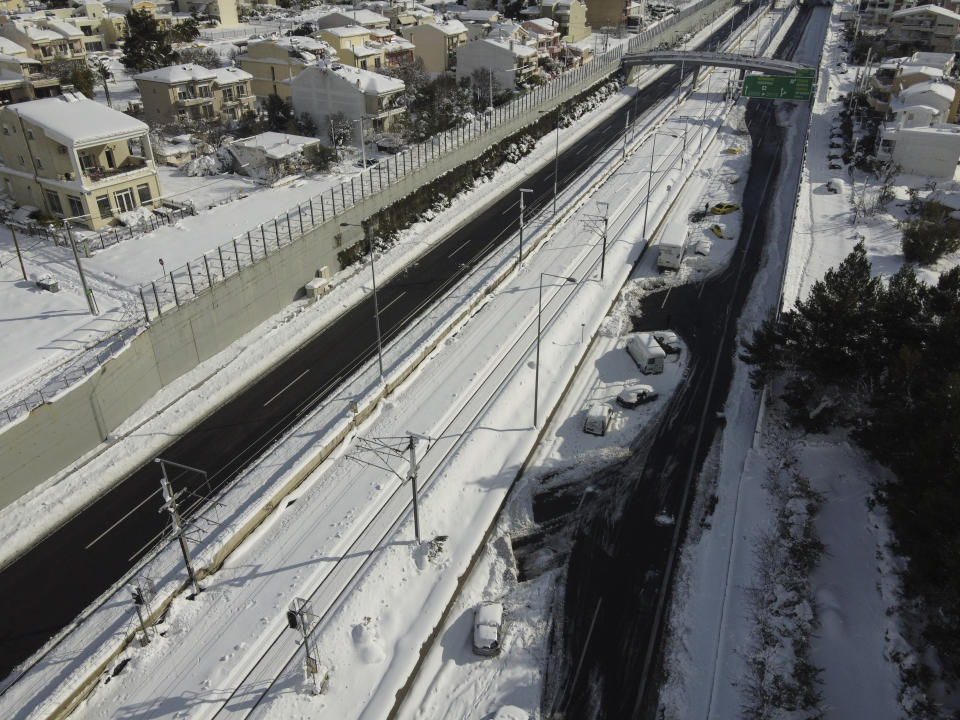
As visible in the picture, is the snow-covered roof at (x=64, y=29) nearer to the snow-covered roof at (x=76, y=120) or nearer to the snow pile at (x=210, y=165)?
the snow pile at (x=210, y=165)

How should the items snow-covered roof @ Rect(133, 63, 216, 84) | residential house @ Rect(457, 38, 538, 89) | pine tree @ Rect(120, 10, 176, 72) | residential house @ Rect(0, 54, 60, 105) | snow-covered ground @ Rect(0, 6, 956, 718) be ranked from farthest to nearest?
residential house @ Rect(457, 38, 538, 89) → pine tree @ Rect(120, 10, 176, 72) → residential house @ Rect(0, 54, 60, 105) → snow-covered roof @ Rect(133, 63, 216, 84) → snow-covered ground @ Rect(0, 6, 956, 718)

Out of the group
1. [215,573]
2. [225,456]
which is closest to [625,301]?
[225,456]

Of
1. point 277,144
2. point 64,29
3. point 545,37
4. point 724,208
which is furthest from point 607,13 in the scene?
point 277,144

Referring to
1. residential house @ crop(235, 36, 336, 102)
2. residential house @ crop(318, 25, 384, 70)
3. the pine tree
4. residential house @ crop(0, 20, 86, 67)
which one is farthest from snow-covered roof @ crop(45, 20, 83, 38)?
residential house @ crop(318, 25, 384, 70)

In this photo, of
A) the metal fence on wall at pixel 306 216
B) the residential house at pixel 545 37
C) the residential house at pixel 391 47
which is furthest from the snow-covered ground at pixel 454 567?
the residential house at pixel 545 37

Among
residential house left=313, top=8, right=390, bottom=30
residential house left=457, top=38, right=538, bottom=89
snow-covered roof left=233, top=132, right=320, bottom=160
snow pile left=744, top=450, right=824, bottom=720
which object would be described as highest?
residential house left=313, top=8, right=390, bottom=30

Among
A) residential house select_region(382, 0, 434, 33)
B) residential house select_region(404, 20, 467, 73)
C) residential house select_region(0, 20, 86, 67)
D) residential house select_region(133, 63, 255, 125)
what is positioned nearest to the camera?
residential house select_region(133, 63, 255, 125)

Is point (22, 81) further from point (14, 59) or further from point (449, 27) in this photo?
point (449, 27)

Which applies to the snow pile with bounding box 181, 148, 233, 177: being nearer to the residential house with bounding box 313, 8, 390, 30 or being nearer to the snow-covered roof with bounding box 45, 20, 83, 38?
the snow-covered roof with bounding box 45, 20, 83, 38
